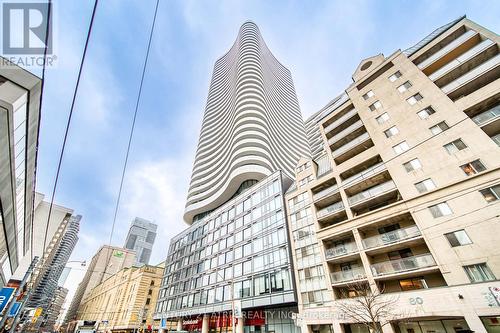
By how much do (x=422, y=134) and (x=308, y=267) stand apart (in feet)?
64.7

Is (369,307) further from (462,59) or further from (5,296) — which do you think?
(462,59)

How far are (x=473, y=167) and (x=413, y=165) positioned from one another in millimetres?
4560

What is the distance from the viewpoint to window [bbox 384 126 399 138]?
26.4 m

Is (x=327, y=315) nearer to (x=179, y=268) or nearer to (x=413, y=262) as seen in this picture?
(x=413, y=262)

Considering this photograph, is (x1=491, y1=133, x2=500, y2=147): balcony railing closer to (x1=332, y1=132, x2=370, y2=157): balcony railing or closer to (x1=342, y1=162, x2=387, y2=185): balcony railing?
(x1=342, y1=162, x2=387, y2=185): balcony railing

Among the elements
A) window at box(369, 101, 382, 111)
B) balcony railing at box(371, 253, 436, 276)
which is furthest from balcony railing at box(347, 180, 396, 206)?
window at box(369, 101, 382, 111)

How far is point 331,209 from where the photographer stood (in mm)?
28219

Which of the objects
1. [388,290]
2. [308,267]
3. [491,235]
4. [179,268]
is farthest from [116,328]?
[491,235]

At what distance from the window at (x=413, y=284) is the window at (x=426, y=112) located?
55.6 ft

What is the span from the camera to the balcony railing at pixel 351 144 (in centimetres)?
2970

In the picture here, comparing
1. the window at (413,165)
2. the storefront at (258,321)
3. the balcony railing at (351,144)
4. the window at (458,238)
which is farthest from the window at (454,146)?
the storefront at (258,321)

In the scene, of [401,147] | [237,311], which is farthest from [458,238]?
[237,311]

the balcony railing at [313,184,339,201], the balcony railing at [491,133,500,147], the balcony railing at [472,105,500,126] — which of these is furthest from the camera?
the balcony railing at [313,184,339,201]

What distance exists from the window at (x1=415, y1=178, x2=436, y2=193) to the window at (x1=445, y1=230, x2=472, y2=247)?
4456mm
